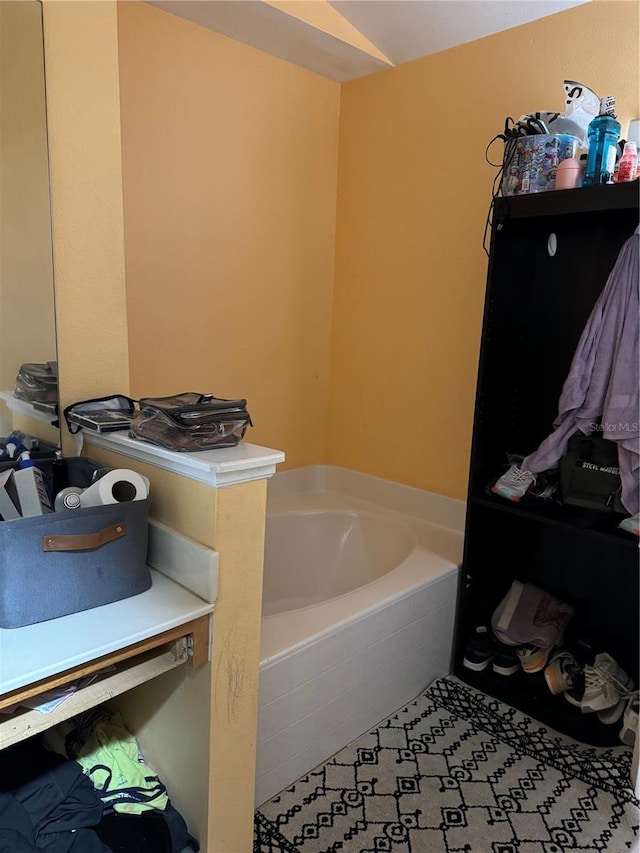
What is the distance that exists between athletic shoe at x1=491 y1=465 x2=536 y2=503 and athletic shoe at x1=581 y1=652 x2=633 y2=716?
0.59 metres

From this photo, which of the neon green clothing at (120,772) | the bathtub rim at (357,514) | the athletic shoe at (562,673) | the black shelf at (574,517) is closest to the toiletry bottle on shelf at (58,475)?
the neon green clothing at (120,772)

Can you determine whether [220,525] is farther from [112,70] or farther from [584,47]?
[584,47]

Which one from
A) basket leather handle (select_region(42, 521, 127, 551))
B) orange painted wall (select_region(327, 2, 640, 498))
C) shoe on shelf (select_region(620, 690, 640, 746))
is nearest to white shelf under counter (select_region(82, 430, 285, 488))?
basket leather handle (select_region(42, 521, 127, 551))

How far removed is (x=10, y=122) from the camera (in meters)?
1.23

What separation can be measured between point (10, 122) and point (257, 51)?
4.01 feet

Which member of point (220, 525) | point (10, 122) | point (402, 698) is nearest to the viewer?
point (220, 525)

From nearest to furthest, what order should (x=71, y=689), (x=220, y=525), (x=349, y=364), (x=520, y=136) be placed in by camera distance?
(x=71, y=689) → (x=220, y=525) → (x=520, y=136) → (x=349, y=364)

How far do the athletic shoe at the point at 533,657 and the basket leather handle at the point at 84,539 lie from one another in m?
1.48

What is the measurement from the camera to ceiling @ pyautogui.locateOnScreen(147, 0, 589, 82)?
6.08 ft

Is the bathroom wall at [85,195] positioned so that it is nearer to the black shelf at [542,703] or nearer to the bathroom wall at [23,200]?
the bathroom wall at [23,200]

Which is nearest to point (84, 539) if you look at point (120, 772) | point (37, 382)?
point (37, 382)

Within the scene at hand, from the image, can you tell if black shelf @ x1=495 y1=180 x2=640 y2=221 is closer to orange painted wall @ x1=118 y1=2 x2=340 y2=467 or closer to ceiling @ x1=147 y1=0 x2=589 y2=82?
ceiling @ x1=147 y1=0 x2=589 y2=82

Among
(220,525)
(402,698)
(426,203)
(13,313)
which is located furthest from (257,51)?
(402,698)

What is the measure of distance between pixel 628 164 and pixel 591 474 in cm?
84
